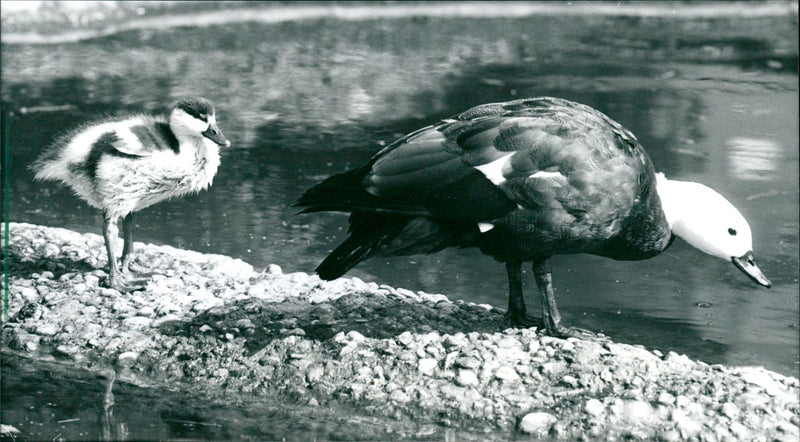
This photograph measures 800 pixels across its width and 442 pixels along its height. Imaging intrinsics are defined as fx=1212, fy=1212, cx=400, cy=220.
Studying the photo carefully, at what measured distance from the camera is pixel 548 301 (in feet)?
16.6

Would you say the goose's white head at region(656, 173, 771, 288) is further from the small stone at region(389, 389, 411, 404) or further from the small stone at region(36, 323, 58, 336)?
the small stone at region(36, 323, 58, 336)

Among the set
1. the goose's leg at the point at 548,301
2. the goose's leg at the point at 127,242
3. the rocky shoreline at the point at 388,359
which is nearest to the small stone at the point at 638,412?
the rocky shoreline at the point at 388,359

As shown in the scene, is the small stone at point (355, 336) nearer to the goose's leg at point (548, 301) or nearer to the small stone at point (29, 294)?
the goose's leg at point (548, 301)

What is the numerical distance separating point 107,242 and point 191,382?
113 cm

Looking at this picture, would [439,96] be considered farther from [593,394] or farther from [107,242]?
[593,394]

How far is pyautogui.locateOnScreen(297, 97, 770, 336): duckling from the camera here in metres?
4.70

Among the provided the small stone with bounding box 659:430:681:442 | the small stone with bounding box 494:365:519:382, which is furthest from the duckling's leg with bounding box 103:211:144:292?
the small stone with bounding box 659:430:681:442

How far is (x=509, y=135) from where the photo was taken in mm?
Result: 4770

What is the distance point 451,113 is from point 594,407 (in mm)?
5266

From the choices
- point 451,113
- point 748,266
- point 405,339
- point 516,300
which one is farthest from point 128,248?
point 451,113

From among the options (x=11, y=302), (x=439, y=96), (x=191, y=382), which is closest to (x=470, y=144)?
(x=191, y=382)

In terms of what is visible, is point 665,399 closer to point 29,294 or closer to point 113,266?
point 113,266

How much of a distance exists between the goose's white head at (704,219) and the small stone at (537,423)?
99 cm

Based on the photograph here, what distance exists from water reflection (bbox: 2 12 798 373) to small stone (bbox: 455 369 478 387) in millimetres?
1097
